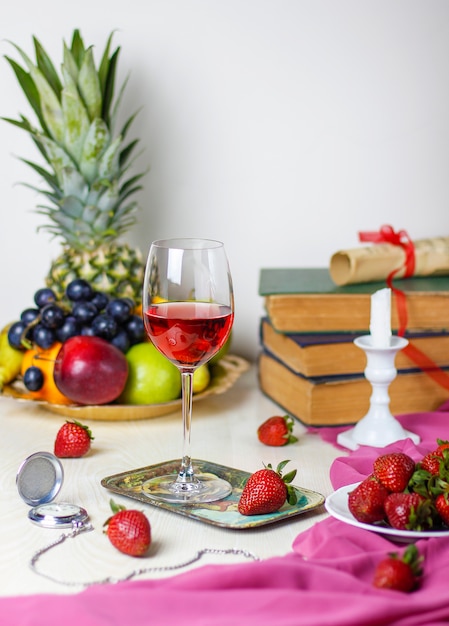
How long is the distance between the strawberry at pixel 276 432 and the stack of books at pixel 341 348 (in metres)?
0.10

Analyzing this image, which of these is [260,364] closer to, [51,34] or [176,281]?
[176,281]

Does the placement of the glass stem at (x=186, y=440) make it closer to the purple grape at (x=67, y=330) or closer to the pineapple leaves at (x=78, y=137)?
the purple grape at (x=67, y=330)

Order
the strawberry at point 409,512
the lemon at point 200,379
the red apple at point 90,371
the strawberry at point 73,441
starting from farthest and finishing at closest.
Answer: the lemon at point 200,379 → the red apple at point 90,371 → the strawberry at point 73,441 → the strawberry at point 409,512

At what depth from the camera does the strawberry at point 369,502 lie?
95 centimetres

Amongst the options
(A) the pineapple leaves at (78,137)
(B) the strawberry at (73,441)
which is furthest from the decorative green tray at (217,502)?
(A) the pineapple leaves at (78,137)

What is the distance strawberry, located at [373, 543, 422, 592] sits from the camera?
2.70 feet

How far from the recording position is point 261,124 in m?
1.83

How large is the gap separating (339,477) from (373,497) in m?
0.18

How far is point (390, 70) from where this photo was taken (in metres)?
1.82

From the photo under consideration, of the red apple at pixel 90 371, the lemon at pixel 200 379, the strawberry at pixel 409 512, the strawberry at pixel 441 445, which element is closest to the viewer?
the strawberry at pixel 409 512

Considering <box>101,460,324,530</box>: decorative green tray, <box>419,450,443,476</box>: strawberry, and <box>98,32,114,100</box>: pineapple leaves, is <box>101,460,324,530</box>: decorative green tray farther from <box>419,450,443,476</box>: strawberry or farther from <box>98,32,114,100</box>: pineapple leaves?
<box>98,32,114,100</box>: pineapple leaves

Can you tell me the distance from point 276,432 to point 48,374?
411mm

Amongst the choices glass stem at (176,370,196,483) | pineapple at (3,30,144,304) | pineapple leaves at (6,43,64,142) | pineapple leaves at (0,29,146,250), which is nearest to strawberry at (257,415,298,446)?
glass stem at (176,370,196,483)

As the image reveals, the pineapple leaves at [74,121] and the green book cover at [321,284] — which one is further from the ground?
the pineapple leaves at [74,121]
